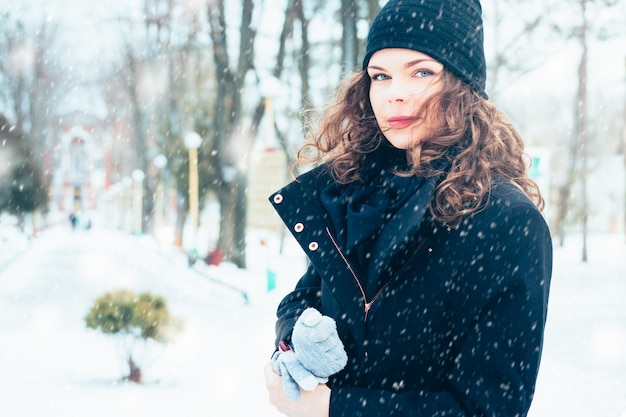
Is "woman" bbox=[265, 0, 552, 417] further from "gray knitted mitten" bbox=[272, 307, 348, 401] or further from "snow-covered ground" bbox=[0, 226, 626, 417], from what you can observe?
"snow-covered ground" bbox=[0, 226, 626, 417]

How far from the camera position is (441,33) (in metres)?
1.55

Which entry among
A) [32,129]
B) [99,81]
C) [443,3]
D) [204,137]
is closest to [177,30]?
[204,137]

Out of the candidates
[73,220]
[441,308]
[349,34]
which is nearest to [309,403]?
[441,308]

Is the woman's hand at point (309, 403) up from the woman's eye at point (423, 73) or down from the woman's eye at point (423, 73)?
down

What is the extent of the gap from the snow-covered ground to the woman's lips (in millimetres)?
4750

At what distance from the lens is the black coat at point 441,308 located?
1285 millimetres

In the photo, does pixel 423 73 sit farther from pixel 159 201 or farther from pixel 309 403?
pixel 159 201

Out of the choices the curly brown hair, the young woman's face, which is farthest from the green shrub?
the young woman's face

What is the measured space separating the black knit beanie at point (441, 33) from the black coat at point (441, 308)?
338 mm

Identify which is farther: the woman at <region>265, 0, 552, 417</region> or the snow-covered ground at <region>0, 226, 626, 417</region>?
the snow-covered ground at <region>0, 226, 626, 417</region>

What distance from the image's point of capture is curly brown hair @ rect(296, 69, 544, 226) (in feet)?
4.66

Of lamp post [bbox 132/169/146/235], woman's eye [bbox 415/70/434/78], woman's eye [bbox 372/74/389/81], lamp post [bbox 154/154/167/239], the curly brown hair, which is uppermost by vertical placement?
woman's eye [bbox 415/70/434/78]

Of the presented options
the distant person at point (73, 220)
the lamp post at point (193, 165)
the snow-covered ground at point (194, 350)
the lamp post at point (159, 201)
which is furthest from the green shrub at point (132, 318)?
the distant person at point (73, 220)

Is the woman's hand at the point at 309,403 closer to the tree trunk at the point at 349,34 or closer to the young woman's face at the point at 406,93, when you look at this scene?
the young woman's face at the point at 406,93
